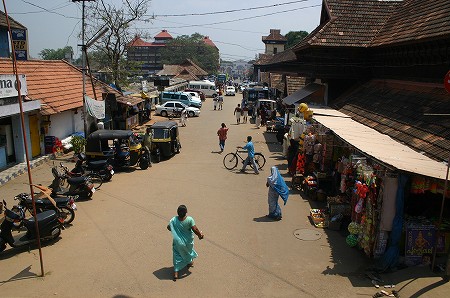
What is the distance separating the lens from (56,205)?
9469 millimetres

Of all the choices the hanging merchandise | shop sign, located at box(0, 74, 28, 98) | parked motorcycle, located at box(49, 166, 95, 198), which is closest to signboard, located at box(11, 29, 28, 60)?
shop sign, located at box(0, 74, 28, 98)

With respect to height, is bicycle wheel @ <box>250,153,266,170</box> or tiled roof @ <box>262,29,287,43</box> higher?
tiled roof @ <box>262,29,287,43</box>

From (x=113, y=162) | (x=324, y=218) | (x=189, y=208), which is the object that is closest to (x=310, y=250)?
(x=324, y=218)

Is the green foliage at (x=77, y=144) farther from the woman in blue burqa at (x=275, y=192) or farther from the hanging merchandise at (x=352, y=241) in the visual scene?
the hanging merchandise at (x=352, y=241)

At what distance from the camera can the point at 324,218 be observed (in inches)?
406

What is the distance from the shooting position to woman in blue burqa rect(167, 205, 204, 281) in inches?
288

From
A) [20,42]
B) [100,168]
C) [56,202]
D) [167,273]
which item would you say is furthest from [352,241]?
[20,42]

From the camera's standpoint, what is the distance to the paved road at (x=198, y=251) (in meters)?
6.99

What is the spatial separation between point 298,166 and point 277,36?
8698 cm

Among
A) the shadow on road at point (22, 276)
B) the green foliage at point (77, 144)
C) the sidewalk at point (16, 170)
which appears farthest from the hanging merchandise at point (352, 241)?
the green foliage at point (77, 144)

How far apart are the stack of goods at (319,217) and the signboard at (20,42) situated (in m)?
14.9

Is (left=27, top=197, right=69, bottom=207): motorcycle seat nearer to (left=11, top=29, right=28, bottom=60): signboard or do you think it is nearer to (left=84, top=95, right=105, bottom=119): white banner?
(left=84, top=95, right=105, bottom=119): white banner

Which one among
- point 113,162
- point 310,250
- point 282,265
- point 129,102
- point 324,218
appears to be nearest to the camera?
point 282,265

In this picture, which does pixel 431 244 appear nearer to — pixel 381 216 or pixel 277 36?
pixel 381 216
